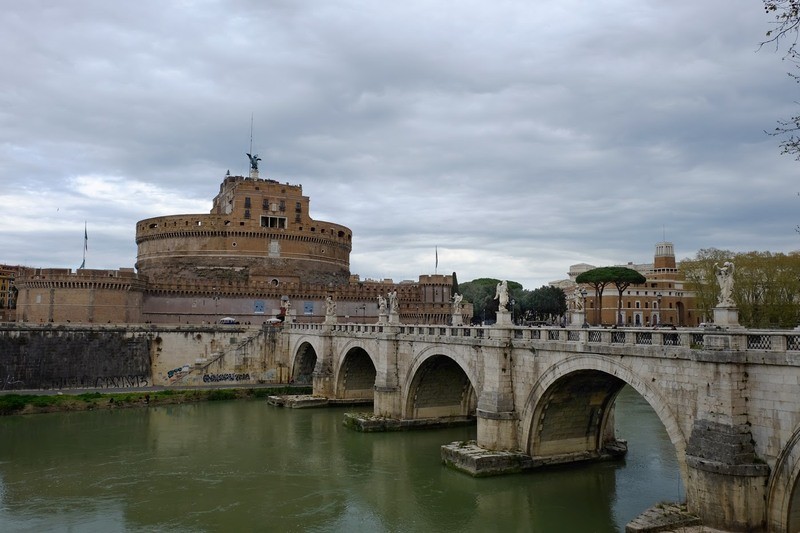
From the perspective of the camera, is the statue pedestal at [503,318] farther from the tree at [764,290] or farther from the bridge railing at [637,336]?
the tree at [764,290]

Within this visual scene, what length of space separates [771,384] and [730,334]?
4.28ft

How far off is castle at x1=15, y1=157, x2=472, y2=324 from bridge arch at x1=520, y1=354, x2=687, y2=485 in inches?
1556

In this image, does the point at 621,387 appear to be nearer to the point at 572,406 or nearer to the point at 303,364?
the point at 572,406

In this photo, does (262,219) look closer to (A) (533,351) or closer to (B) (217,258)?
(B) (217,258)

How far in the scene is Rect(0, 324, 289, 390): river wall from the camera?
41.6m

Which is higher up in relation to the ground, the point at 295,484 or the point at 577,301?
the point at 577,301

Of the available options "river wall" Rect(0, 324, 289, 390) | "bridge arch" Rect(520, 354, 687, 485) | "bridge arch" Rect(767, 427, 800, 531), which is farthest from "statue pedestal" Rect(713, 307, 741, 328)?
"river wall" Rect(0, 324, 289, 390)

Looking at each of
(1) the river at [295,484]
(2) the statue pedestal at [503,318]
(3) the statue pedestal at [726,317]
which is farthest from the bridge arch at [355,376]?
(3) the statue pedestal at [726,317]

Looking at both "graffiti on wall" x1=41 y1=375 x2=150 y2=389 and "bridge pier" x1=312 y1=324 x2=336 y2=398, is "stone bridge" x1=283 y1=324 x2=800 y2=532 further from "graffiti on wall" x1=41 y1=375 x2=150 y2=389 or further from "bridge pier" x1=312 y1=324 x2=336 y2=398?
"graffiti on wall" x1=41 y1=375 x2=150 y2=389

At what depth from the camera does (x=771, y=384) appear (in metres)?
13.4

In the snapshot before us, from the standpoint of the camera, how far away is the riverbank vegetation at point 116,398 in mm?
35662

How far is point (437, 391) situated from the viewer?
102ft

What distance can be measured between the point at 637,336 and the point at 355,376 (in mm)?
25310

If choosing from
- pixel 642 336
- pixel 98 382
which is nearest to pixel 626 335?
pixel 642 336
